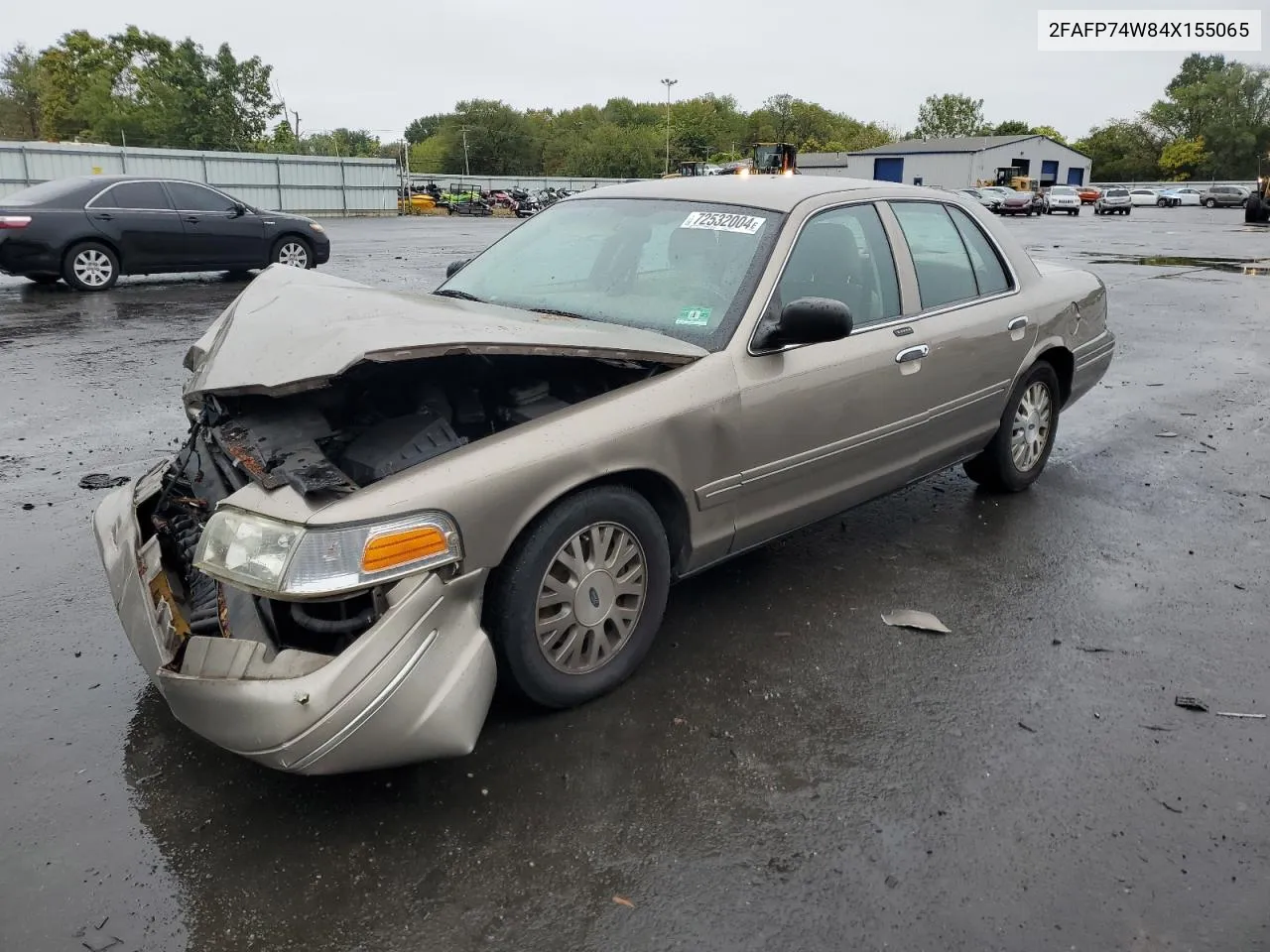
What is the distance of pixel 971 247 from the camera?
4707mm

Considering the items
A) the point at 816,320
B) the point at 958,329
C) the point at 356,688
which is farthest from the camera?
the point at 958,329

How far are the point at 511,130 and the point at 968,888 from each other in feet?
363

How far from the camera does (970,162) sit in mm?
77562

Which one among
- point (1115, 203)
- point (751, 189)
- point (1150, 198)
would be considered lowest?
point (751, 189)

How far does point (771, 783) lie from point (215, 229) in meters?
12.6

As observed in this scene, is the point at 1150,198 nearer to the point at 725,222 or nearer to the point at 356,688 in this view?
the point at 725,222

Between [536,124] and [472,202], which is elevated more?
[536,124]

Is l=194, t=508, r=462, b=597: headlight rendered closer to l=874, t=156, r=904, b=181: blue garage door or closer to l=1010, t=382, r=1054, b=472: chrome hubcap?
l=1010, t=382, r=1054, b=472: chrome hubcap

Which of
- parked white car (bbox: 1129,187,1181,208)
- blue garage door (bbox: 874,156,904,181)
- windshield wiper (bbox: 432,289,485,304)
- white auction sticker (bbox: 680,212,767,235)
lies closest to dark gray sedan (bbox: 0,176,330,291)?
windshield wiper (bbox: 432,289,485,304)

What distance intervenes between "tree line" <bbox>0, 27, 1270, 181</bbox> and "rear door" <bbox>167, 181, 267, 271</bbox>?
2159 inches

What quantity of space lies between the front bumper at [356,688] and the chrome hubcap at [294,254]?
40.0 feet

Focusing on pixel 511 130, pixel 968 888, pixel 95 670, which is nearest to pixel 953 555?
pixel 968 888

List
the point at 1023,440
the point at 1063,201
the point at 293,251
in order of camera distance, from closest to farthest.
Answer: the point at 1023,440 < the point at 293,251 < the point at 1063,201

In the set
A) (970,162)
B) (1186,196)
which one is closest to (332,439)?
(1186,196)
